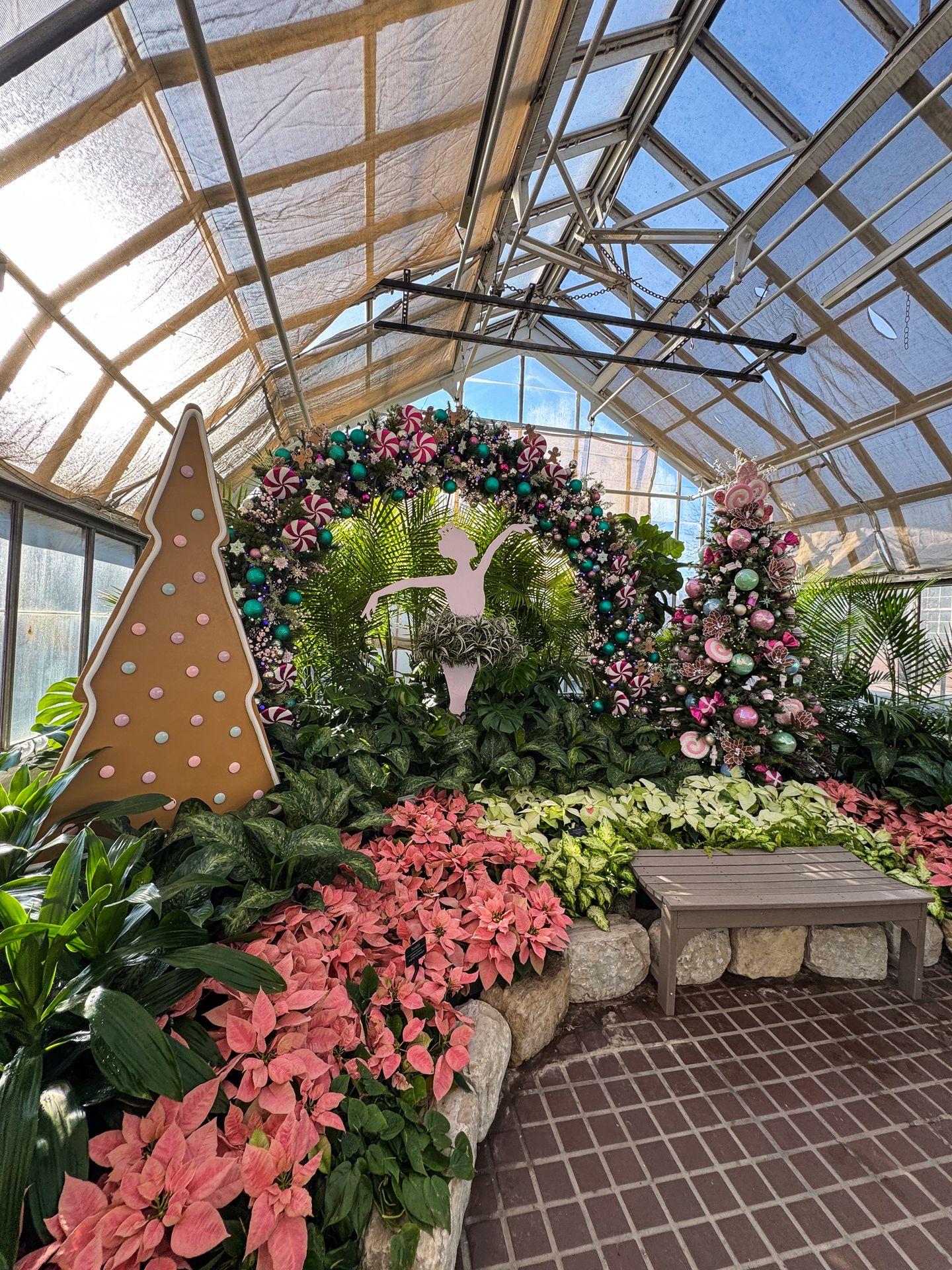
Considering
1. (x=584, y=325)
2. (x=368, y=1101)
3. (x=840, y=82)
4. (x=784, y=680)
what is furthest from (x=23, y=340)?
(x=584, y=325)

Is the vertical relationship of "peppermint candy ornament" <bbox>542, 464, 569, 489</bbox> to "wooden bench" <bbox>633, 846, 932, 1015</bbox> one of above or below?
above

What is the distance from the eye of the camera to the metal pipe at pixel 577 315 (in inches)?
175

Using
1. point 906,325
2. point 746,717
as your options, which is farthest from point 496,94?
point 906,325

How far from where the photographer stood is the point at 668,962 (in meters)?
1.86

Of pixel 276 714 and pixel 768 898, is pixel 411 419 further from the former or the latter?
pixel 768 898

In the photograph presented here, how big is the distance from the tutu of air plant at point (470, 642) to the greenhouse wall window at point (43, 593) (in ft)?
6.57

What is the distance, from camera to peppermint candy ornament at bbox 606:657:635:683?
3.19 meters

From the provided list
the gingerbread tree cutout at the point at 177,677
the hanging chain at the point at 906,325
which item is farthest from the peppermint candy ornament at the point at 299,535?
the hanging chain at the point at 906,325

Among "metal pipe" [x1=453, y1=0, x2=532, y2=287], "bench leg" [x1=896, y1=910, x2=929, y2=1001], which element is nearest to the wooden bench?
"bench leg" [x1=896, y1=910, x2=929, y2=1001]

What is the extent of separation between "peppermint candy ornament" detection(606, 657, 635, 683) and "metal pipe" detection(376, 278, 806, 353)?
10.6ft

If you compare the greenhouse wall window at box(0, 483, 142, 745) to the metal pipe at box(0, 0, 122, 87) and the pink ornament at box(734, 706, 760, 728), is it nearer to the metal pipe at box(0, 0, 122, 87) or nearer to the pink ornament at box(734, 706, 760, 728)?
the metal pipe at box(0, 0, 122, 87)

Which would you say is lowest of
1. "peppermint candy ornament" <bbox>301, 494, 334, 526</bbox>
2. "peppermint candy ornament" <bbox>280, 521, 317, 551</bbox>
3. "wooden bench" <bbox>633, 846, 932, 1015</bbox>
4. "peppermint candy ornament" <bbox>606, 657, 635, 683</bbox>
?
"wooden bench" <bbox>633, 846, 932, 1015</bbox>

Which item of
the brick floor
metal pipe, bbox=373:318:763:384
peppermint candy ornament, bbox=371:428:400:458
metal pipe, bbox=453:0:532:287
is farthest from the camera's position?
metal pipe, bbox=373:318:763:384

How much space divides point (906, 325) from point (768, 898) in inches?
204
